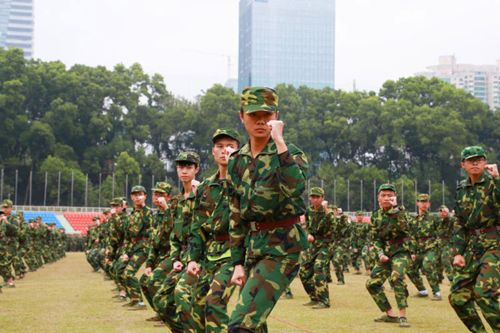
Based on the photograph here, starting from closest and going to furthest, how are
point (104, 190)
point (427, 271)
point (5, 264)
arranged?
point (427, 271), point (5, 264), point (104, 190)

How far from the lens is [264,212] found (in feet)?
19.9

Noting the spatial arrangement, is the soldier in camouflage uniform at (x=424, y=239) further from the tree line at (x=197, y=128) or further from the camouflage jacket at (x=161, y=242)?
the tree line at (x=197, y=128)

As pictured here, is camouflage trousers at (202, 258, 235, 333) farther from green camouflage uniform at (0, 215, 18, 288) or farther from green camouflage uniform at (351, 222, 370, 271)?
green camouflage uniform at (351, 222, 370, 271)

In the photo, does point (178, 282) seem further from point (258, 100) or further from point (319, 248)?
point (319, 248)

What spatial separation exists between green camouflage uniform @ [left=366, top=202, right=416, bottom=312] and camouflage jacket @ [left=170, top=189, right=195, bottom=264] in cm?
415

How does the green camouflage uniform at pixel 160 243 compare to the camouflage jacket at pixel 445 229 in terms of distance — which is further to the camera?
the camouflage jacket at pixel 445 229

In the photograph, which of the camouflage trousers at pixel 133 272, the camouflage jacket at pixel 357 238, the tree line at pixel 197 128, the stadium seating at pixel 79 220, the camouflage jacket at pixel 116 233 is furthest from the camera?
the tree line at pixel 197 128

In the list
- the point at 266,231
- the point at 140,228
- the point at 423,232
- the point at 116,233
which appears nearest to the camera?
the point at 266,231

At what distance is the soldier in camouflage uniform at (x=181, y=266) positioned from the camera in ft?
27.3

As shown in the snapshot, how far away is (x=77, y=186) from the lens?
73812 millimetres

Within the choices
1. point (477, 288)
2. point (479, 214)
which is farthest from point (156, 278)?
point (479, 214)

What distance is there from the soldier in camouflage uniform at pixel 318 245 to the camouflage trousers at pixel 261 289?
8661 mm

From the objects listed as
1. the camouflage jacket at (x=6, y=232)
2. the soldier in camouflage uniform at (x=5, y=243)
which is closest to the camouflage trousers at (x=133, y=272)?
the soldier in camouflage uniform at (x=5, y=243)

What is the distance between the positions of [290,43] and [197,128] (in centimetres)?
9562
